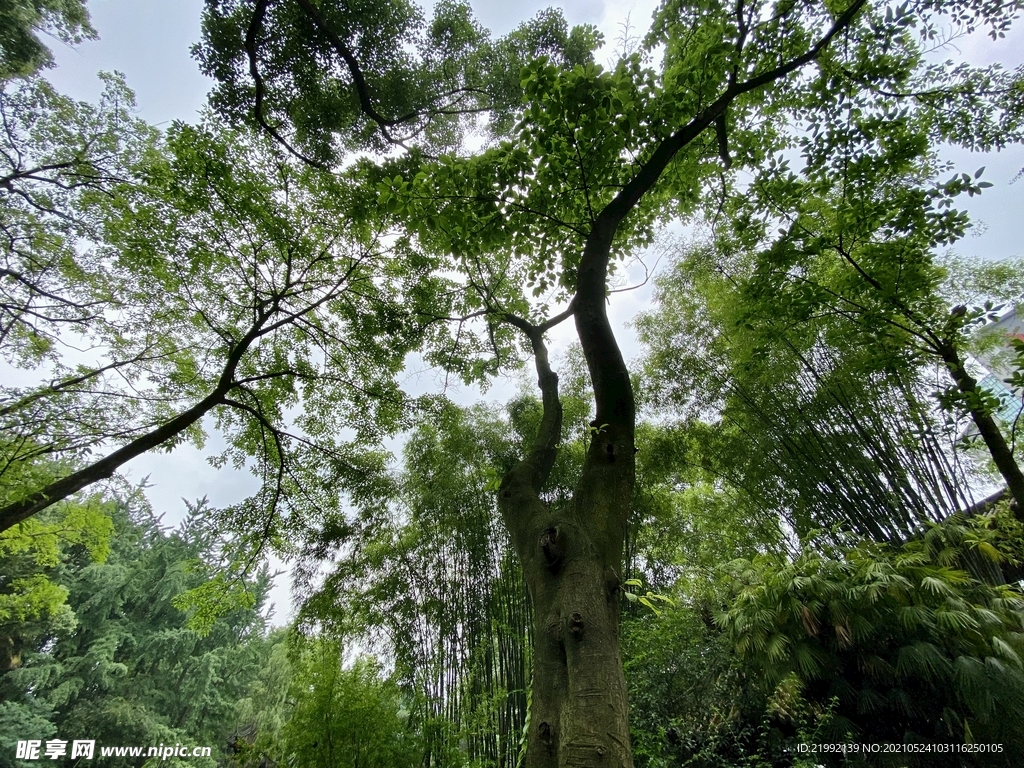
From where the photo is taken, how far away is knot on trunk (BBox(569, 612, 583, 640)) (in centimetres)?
107

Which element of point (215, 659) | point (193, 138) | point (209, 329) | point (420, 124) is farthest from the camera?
point (215, 659)

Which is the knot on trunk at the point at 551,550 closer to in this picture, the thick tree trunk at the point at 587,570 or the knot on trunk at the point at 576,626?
the thick tree trunk at the point at 587,570

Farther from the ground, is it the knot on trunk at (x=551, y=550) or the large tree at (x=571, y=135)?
the large tree at (x=571, y=135)

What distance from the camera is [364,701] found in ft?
10.4

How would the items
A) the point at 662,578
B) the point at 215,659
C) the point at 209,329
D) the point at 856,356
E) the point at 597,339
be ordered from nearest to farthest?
the point at 597,339 → the point at 856,356 → the point at 209,329 → the point at 662,578 → the point at 215,659

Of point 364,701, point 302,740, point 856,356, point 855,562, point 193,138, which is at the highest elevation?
point 193,138

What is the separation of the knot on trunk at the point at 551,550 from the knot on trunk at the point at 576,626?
0.17m

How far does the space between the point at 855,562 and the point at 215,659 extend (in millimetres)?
15380

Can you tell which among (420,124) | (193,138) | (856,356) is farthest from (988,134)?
(193,138)

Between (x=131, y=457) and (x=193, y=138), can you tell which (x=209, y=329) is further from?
(x=193, y=138)

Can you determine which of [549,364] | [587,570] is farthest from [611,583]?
[549,364]

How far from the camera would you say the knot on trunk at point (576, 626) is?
1.07 meters

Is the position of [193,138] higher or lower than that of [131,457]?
higher

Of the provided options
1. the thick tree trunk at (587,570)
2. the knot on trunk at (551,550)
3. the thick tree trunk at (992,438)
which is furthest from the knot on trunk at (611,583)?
the thick tree trunk at (992,438)
